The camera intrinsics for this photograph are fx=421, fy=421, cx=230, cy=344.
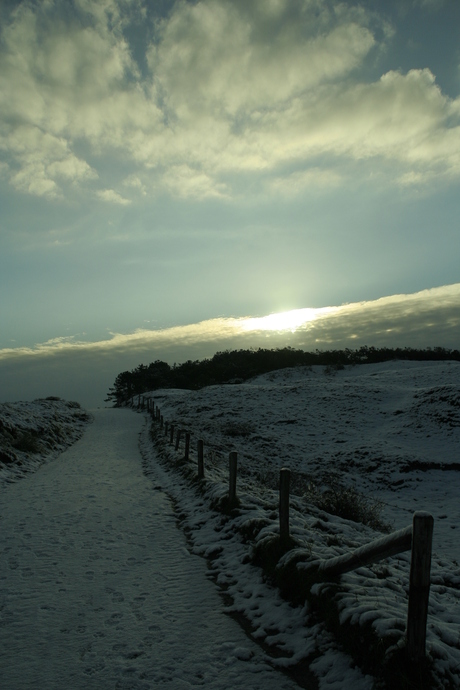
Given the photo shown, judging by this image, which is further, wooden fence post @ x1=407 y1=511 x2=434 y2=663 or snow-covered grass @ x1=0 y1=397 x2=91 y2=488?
snow-covered grass @ x1=0 y1=397 x2=91 y2=488

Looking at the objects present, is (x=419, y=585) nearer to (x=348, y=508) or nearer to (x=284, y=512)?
(x=284, y=512)

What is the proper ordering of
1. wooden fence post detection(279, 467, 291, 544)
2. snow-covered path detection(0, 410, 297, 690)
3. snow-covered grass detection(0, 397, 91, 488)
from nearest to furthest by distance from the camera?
snow-covered path detection(0, 410, 297, 690)
wooden fence post detection(279, 467, 291, 544)
snow-covered grass detection(0, 397, 91, 488)

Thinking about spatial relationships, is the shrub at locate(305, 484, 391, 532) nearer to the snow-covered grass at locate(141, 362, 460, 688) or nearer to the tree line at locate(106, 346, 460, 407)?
the snow-covered grass at locate(141, 362, 460, 688)

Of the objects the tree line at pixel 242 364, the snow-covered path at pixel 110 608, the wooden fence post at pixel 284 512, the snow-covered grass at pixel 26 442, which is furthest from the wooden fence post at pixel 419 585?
the tree line at pixel 242 364

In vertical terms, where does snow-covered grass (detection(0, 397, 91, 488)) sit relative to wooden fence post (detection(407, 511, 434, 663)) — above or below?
below

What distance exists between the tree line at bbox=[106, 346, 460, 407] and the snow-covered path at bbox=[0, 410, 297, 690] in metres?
68.5

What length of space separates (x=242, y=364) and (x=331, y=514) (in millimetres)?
80838

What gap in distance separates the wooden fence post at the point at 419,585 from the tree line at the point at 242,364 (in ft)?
239

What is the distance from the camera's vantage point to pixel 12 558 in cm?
828

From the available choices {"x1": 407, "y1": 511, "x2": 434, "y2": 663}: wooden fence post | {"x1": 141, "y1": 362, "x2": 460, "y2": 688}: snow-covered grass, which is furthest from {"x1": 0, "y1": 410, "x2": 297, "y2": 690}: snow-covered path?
{"x1": 407, "y1": 511, "x2": 434, "y2": 663}: wooden fence post

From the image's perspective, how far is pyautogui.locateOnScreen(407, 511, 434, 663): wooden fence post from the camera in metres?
4.18

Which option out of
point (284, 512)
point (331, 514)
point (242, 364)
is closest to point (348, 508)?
point (331, 514)

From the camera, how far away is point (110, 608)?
20.4 ft

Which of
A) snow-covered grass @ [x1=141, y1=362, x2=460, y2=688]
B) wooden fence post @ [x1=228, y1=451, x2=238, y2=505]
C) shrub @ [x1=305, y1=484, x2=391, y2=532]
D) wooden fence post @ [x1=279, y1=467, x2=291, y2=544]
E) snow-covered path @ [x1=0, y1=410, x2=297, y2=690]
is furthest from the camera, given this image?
shrub @ [x1=305, y1=484, x2=391, y2=532]
